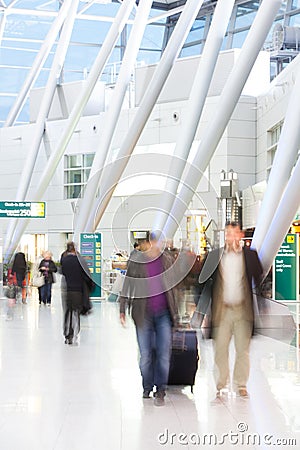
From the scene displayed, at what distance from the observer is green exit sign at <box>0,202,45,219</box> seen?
36.9 meters

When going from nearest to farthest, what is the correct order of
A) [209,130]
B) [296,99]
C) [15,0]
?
[296,99], [209,130], [15,0]

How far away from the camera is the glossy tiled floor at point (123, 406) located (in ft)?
24.0

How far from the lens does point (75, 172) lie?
46.8 m

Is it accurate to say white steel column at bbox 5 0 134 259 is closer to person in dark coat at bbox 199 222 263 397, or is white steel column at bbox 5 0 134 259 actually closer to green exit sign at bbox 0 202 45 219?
green exit sign at bbox 0 202 45 219

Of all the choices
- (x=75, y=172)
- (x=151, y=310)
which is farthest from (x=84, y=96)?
(x=151, y=310)

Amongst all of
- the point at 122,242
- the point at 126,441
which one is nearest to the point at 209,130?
the point at 122,242

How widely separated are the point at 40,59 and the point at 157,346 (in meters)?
36.8

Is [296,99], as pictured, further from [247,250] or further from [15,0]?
[15,0]

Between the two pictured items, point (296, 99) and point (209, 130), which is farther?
point (209, 130)

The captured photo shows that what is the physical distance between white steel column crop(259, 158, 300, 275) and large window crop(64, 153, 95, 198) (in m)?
28.4

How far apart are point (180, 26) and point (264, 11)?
8.23 m

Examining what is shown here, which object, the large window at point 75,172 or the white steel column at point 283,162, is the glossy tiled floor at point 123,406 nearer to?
the white steel column at point 283,162

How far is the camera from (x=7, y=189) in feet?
161

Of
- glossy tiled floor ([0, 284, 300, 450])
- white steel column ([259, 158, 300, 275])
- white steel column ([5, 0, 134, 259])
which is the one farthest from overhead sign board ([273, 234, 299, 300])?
glossy tiled floor ([0, 284, 300, 450])
